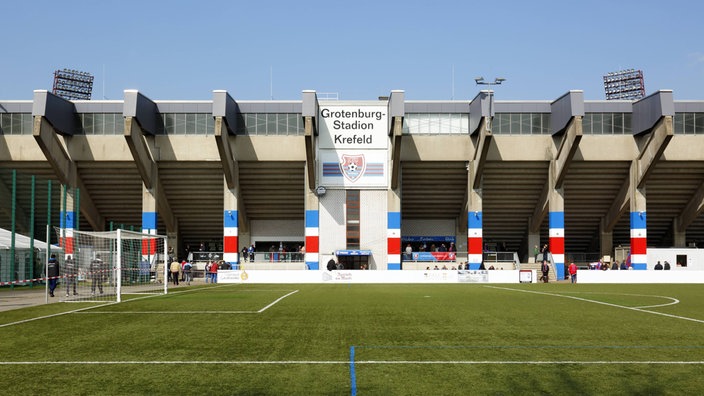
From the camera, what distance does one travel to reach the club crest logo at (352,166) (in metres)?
59.2

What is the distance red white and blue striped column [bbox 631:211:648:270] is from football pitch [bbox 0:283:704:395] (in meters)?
38.0

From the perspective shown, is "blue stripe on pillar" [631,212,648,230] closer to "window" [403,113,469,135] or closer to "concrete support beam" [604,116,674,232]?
"concrete support beam" [604,116,674,232]

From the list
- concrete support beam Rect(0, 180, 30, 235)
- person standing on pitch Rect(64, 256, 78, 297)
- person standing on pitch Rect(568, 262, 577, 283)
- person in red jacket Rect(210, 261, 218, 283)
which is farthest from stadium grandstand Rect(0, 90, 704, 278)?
person standing on pitch Rect(64, 256, 78, 297)

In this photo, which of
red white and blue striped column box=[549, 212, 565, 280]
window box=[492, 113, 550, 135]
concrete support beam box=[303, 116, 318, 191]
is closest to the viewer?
concrete support beam box=[303, 116, 318, 191]

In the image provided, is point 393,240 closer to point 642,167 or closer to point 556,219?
point 556,219

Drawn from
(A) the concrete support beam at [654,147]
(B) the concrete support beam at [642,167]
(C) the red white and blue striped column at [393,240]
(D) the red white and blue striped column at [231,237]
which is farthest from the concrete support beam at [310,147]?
(A) the concrete support beam at [654,147]

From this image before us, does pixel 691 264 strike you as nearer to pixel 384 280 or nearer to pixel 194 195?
pixel 384 280

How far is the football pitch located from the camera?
9531mm

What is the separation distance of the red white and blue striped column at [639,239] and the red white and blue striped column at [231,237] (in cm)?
3397

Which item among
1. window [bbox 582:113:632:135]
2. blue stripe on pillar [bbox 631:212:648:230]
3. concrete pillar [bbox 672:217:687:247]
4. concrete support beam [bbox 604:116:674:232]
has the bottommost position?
concrete pillar [bbox 672:217:687:247]

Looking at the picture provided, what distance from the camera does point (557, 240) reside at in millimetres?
57875

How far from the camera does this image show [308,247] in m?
58.6

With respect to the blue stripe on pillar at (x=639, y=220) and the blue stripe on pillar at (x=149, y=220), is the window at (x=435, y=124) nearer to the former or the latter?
the blue stripe on pillar at (x=639, y=220)

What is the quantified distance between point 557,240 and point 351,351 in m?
48.6
